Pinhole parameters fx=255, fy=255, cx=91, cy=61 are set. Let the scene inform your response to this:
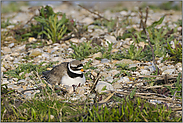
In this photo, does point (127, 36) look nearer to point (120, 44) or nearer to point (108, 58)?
point (120, 44)

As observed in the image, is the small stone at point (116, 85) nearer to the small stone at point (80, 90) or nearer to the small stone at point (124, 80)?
the small stone at point (124, 80)

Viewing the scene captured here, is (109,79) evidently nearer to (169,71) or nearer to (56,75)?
(56,75)

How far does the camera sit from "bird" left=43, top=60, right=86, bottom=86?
5.54 metres

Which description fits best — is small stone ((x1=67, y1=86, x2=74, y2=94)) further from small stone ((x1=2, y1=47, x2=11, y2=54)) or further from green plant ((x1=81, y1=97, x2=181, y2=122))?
small stone ((x1=2, y1=47, x2=11, y2=54))

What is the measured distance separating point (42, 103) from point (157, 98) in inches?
79.5

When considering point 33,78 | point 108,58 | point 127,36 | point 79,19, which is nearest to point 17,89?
point 33,78

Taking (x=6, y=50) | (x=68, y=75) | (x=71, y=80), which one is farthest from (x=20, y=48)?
(x=71, y=80)

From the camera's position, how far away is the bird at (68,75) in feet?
18.2

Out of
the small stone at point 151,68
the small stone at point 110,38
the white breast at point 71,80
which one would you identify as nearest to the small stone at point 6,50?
the white breast at point 71,80

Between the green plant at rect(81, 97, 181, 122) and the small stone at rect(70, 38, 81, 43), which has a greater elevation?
the small stone at rect(70, 38, 81, 43)

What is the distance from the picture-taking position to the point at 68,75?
18.6 feet

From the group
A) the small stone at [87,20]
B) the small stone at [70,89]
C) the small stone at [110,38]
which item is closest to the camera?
the small stone at [70,89]

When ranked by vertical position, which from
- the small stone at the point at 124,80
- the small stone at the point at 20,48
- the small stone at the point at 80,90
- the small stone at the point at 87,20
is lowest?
the small stone at the point at 80,90

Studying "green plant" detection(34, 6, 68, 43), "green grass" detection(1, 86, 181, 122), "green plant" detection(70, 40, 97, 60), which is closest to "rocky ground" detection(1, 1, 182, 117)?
"green plant" detection(70, 40, 97, 60)
